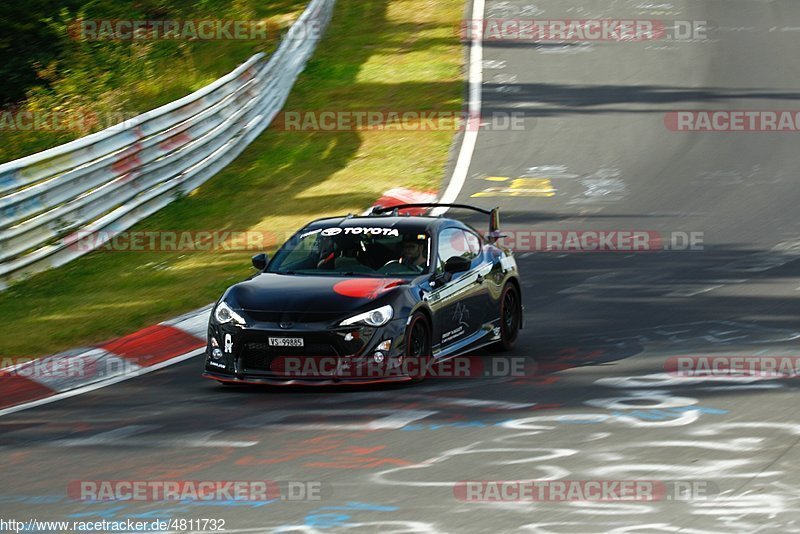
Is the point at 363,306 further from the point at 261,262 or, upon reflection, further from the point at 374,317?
the point at 261,262

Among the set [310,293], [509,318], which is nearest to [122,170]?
[509,318]

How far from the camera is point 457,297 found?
11.9m

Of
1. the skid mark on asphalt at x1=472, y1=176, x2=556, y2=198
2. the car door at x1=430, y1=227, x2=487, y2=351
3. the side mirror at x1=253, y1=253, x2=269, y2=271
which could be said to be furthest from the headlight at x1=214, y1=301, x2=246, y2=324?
the skid mark on asphalt at x1=472, y1=176, x2=556, y2=198

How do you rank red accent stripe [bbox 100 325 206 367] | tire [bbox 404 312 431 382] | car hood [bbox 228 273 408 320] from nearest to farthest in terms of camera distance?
1. car hood [bbox 228 273 408 320]
2. tire [bbox 404 312 431 382]
3. red accent stripe [bbox 100 325 206 367]

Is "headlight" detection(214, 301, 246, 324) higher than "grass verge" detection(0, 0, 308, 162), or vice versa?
"grass verge" detection(0, 0, 308, 162)

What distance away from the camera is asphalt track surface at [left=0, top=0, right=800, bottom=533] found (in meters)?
7.51

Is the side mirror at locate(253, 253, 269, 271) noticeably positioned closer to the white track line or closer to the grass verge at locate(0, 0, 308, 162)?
the white track line

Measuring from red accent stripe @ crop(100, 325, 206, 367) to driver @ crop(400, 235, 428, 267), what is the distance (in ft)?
7.15

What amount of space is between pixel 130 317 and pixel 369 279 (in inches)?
126

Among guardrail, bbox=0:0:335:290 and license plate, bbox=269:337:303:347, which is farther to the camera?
guardrail, bbox=0:0:335:290

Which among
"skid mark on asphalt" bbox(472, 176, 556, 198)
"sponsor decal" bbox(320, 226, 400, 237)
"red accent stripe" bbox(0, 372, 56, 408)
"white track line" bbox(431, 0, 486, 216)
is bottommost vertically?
"red accent stripe" bbox(0, 372, 56, 408)

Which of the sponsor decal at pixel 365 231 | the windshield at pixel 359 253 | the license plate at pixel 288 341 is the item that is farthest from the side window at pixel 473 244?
the license plate at pixel 288 341

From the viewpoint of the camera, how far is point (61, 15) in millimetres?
25828

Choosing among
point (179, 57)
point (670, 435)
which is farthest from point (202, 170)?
point (670, 435)
